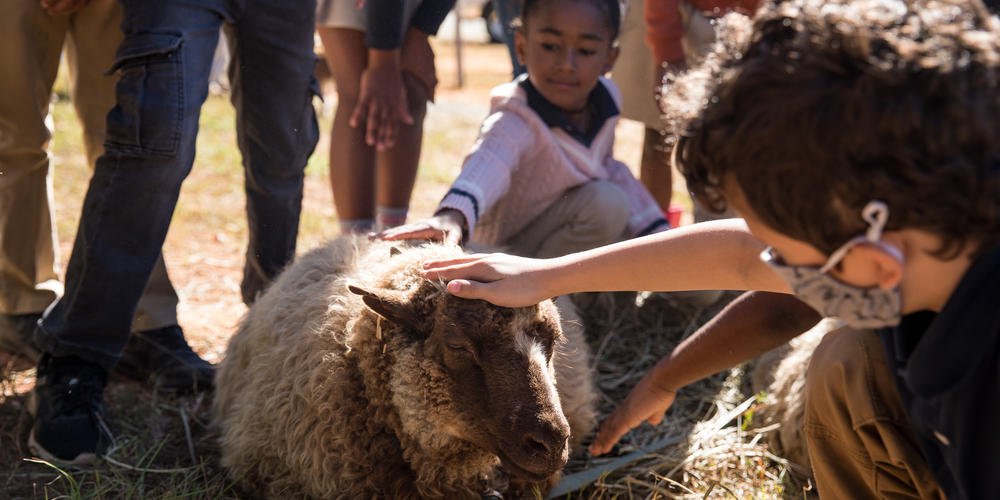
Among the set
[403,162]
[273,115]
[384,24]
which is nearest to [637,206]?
[403,162]

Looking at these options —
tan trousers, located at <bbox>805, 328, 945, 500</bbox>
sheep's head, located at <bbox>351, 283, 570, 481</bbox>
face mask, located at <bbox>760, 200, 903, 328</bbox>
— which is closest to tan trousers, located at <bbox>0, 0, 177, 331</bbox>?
sheep's head, located at <bbox>351, 283, 570, 481</bbox>

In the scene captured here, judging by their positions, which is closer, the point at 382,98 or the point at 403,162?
the point at 382,98

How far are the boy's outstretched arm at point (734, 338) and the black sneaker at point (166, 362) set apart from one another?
1893 mm

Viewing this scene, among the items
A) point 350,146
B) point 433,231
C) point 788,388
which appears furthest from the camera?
point 350,146

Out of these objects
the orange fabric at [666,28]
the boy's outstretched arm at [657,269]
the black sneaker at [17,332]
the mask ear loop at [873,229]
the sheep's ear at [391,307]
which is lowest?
the black sneaker at [17,332]

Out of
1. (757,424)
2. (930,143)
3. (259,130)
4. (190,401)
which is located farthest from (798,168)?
(190,401)

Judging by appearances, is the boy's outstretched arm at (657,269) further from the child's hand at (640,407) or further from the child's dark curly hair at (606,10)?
the child's dark curly hair at (606,10)

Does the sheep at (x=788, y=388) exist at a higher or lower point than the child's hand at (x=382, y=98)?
lower

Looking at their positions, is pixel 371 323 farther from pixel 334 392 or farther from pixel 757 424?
pixel 757 424

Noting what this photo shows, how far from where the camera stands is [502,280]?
87.5 inches

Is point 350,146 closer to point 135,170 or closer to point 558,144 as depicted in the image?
point 558,144

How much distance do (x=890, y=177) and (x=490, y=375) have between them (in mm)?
1242

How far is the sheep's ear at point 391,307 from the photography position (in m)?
2.43

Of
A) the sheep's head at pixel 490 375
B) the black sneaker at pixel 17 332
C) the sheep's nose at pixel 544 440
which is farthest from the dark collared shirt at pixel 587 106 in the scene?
the black sneaker at pixel 17 332
